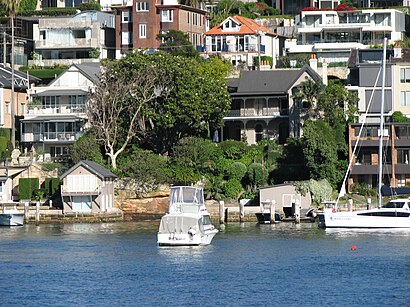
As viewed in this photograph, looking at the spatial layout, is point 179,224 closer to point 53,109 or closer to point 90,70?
point 53,109

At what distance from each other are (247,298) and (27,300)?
10.9 metres

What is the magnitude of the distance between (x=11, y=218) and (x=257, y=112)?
31.1 metres

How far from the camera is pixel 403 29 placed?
145875 mm

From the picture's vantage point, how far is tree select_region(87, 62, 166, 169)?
109 meters

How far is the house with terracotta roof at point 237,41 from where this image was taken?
5472 inches

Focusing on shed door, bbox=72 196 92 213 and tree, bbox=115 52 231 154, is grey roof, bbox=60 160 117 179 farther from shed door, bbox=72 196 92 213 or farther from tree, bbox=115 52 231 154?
tree, bbox=115 52 231 154

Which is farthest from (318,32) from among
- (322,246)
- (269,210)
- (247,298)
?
(247,298)

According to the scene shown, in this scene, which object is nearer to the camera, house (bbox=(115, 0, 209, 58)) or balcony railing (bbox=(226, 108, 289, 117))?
balcony railing (bbox=(226, 108, 289, 117))

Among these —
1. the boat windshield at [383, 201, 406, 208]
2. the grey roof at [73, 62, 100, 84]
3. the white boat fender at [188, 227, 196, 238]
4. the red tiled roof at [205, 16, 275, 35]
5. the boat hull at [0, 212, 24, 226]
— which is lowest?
the white boat fender at [188, 227, 196, 238]

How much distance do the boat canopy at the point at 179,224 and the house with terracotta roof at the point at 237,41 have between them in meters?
59.3

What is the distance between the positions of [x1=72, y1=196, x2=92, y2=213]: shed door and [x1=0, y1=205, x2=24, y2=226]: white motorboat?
5246 mm

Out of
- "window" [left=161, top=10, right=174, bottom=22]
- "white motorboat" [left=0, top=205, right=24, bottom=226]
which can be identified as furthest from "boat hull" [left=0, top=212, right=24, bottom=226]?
"window" [left=161, top=10, right=174, bottom=22]

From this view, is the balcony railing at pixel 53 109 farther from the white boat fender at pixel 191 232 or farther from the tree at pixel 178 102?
the white boat fender at pixel 191 232

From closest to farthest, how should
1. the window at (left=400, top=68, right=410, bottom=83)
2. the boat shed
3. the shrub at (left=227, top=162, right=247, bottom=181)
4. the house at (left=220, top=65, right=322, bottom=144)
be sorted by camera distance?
1. the boat shed
2. the shrub at (left=227, top=162, right=247, bottom=181)
3. the window at (left=400, top=68, right=410, bottom=83)
4. the house at (left=220, top=65, right=322, bottom=144)
